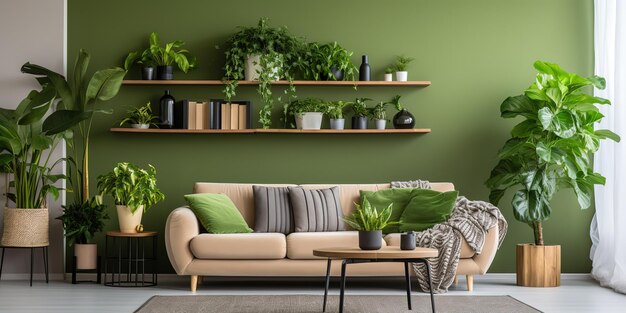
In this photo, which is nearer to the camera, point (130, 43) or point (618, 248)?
point (618, 248)

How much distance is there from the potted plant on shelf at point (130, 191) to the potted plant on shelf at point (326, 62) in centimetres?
168

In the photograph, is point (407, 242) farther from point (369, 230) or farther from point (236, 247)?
point (236, 247)

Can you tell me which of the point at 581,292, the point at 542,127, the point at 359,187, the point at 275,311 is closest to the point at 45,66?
the point at 359,187

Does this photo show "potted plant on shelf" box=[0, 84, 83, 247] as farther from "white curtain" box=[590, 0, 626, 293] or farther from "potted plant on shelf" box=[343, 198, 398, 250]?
"white curtain" box=[590, 0, 626, 293]

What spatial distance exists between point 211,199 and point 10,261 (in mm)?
2040

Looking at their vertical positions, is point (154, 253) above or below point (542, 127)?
below

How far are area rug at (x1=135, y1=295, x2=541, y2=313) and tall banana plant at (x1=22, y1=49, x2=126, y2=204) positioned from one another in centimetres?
184

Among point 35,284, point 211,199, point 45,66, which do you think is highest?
point 45,66

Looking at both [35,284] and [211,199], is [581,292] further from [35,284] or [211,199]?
[35,284]

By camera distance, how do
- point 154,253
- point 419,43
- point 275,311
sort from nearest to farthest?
1. point 275,311
2. point 154,253
3. point 419,43

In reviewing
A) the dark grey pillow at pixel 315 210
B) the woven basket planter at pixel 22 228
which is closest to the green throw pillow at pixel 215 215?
the dark grey pillow at pixel 315 210

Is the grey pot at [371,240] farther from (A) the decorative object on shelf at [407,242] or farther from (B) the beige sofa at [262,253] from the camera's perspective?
(B) the beige sofa at [262,253]

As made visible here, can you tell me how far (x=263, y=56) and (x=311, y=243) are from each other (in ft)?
6.05

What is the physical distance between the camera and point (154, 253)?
7246 millimetres
